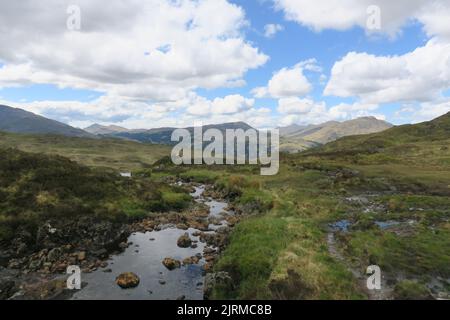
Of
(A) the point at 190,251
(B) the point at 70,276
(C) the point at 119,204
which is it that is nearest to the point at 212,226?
(A) the point at 190,251

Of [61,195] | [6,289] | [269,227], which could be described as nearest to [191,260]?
[269,227]

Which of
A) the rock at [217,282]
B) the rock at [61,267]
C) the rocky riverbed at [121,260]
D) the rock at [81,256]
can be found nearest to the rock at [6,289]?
the rocky riverbed at [121,260]

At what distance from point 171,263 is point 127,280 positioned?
4.57m

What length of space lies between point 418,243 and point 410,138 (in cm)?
15207

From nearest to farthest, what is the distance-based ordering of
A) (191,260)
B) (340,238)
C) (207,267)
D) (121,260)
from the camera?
(207,267) → (191,260) → (121,260) → (340,238)

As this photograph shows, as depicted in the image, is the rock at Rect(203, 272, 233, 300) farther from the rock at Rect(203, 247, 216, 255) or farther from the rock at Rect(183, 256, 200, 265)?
the rock at Rect(203, 247, 216, 255)

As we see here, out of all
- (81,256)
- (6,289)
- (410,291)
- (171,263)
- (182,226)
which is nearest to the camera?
(410,291)

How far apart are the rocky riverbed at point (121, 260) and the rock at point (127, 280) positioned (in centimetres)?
7

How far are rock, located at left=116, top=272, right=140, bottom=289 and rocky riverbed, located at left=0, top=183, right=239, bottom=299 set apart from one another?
72 mm

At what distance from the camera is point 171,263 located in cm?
3184

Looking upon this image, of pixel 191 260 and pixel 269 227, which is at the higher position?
pixel 269 227

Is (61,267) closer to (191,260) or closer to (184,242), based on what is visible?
(191,260)
